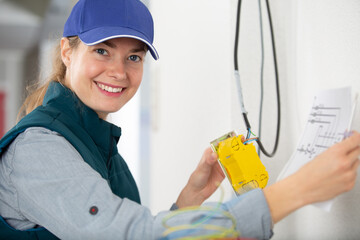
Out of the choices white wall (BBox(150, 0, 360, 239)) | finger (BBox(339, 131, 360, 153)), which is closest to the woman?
finger (BBox(339, 131, 360, 153))

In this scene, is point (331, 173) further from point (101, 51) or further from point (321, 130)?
point (101, 51)

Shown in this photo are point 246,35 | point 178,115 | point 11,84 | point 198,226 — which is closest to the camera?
point 198,226

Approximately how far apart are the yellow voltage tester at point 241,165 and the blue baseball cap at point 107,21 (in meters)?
0.36

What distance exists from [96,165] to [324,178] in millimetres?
566

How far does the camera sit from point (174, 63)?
5.24ft

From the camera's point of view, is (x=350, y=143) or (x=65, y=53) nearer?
(x=350, y=143)

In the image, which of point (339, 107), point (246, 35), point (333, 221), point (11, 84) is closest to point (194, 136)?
point (246, 35)

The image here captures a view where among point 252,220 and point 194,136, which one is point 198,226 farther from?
point 194,136

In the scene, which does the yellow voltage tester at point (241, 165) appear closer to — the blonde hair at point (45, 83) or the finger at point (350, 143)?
the finger at point (350, 143)

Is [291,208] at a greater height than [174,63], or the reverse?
[174,63]

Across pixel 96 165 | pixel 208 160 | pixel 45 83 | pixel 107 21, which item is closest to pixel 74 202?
pixel 96 165

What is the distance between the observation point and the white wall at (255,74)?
90 cm

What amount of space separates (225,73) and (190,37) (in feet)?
1.06

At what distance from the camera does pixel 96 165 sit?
0.96 m
